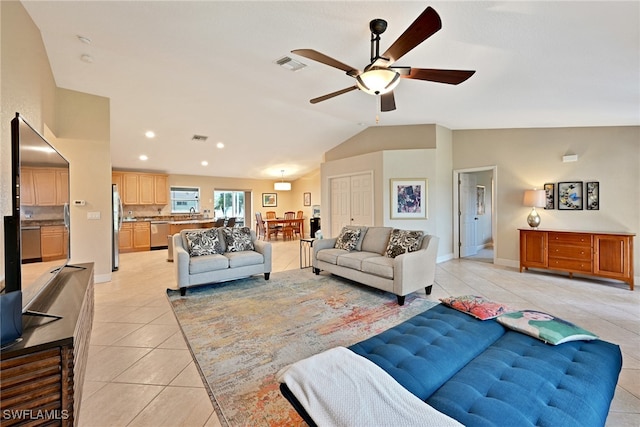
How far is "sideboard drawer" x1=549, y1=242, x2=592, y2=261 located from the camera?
4.34 metres

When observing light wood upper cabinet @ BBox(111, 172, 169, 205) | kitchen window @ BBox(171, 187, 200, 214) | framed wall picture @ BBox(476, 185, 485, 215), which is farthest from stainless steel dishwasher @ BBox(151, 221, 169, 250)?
framed wall picture @ BBox(476, 185, 485, 215)

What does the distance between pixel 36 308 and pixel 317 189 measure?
871 cm

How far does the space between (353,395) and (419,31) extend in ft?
7.24

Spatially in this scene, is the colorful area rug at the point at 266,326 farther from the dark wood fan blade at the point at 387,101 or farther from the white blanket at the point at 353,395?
the dark wood fan blade at the point at 387,101

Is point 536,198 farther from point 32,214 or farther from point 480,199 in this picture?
point 32,214

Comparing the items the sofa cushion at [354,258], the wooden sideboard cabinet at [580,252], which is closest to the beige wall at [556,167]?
the wooden sideboard cabinet at [580,252]

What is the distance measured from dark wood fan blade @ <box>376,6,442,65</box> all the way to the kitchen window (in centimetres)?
825

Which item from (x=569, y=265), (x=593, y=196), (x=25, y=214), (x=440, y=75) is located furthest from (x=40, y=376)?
(x=593, y=196)

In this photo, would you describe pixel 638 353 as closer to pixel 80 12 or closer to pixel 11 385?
pixel 11 385

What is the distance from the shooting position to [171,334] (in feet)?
9.00

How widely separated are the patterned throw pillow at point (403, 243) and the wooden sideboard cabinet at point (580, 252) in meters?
2.51

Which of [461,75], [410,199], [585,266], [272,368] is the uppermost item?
[461,75]

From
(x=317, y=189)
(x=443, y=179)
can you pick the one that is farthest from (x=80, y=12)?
(x=317, y=189)

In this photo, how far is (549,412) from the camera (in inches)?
44.5
